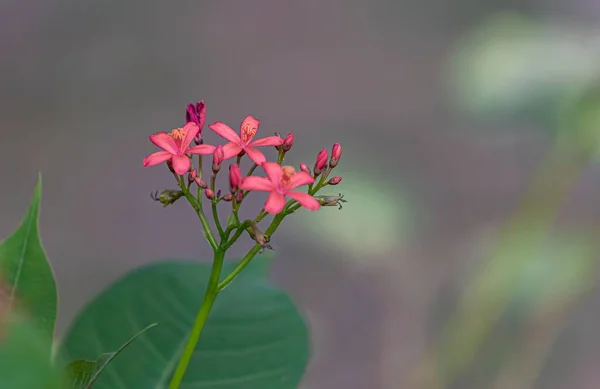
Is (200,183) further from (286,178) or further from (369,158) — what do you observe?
(369,158)

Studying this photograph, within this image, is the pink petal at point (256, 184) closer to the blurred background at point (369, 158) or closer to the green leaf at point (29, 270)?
the green leaf at point (29, 270)

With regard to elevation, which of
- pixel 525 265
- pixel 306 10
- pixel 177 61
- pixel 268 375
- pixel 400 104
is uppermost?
pixel 306 10

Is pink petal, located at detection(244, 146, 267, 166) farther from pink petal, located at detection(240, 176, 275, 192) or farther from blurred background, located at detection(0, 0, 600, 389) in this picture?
blurred background, located at detection(0, 0, 600, 389)

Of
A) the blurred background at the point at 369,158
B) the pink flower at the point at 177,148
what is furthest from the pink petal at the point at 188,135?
the blurred background at the point at 369,158

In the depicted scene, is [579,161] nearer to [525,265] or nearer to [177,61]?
[525,265]

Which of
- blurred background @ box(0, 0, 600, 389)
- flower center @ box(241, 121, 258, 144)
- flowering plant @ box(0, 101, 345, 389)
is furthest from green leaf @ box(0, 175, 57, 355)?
blurred background @ box(0, 0, 600, 389)

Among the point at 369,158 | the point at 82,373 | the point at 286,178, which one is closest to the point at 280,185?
the point at 286,178

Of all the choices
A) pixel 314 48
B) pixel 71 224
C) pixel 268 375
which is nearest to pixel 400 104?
pixel 314 48
